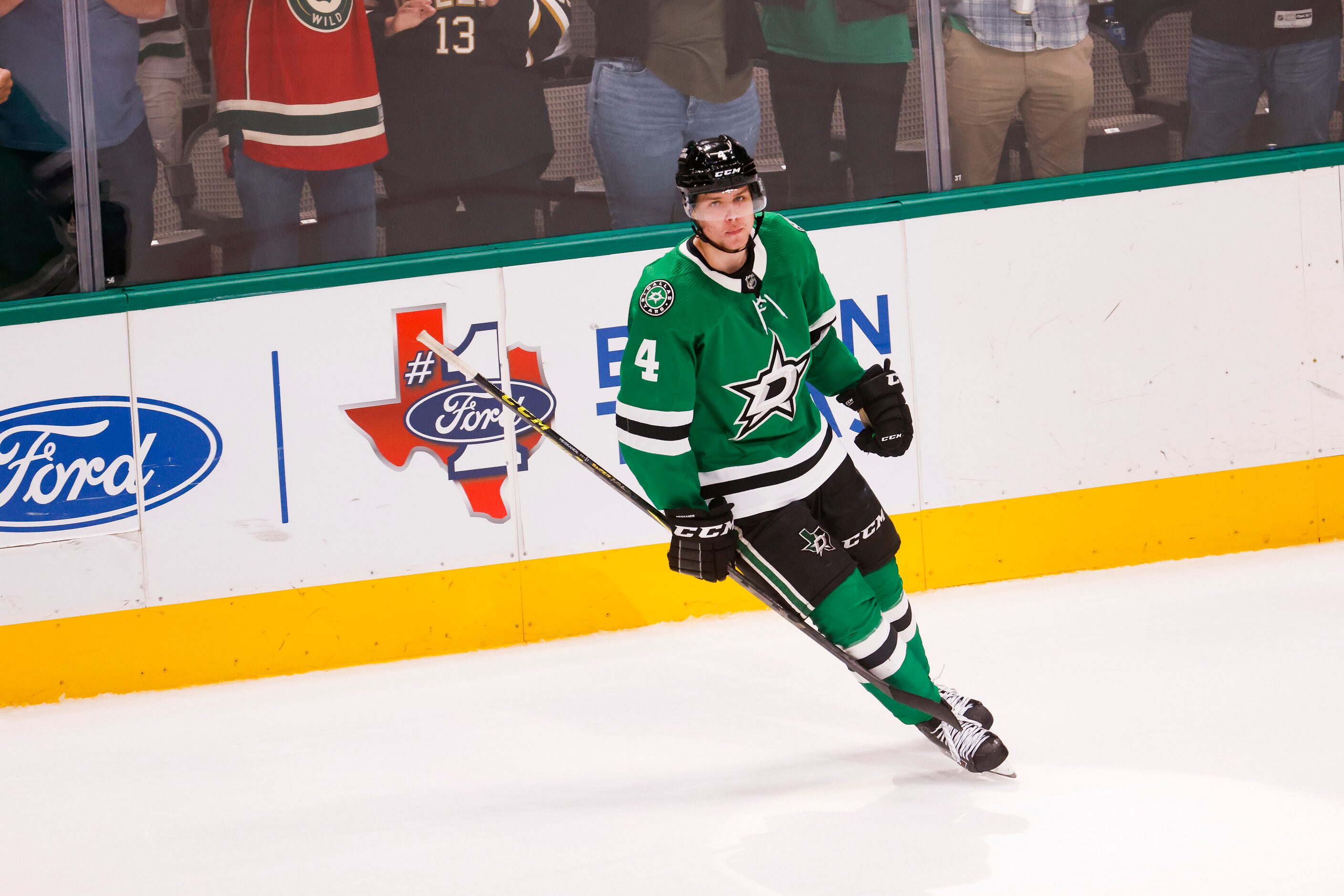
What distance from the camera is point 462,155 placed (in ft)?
11.8

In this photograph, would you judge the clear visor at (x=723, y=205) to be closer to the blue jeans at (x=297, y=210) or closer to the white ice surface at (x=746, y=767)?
the white ice surface at (x=746, y=767)

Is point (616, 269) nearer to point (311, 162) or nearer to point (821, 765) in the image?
point (311, 162)

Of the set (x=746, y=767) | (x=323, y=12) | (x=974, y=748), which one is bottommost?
(x=746, y=767)

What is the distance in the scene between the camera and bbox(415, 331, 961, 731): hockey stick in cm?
249

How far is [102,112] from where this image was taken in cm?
346

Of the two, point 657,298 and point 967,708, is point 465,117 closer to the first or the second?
point 657,298

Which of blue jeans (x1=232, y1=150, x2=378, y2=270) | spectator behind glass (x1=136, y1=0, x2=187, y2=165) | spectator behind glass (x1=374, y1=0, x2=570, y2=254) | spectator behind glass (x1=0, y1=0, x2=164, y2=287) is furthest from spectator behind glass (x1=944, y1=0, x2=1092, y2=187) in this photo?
spectator behind glass (x1=0, y1=0, x2=164, y2=287)

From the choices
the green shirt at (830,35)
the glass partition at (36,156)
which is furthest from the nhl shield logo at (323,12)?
the green shirt at (830,35)

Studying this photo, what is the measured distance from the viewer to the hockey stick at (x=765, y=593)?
2.49m

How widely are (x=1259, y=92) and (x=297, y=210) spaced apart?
2.93 metres

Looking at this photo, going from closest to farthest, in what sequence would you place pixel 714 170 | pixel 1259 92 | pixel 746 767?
pixel 714 170 → pixel 746 767 → pixel 1259 92

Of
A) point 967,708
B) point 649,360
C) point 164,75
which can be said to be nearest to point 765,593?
point 967,708

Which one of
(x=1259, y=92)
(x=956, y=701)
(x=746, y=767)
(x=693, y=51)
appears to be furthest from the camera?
(x=1259, y=92)

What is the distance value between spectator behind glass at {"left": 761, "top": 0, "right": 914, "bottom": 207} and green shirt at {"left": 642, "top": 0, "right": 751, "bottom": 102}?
12cm
